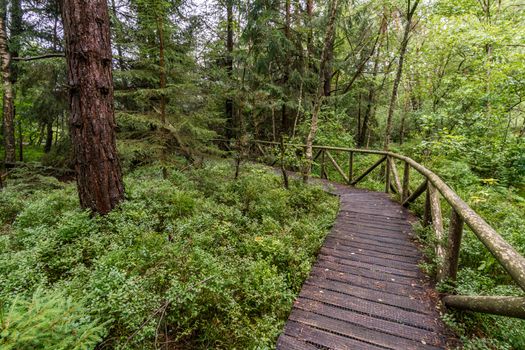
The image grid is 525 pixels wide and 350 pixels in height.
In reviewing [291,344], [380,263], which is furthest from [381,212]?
[291,344]

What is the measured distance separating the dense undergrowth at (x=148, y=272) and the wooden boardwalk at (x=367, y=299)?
8.6 inches

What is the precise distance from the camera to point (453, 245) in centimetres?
271

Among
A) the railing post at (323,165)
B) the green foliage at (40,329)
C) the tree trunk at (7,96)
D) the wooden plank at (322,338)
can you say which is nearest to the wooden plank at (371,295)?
the wooden plank at (322,338)

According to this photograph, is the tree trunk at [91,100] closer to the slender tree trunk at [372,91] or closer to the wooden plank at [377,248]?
the wooden plank at [377,248]

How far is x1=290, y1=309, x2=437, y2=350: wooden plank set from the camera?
7.77 ft

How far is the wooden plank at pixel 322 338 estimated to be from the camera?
237 cm

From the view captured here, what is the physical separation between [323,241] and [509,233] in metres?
2.45

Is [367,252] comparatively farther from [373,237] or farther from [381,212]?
[381,212]

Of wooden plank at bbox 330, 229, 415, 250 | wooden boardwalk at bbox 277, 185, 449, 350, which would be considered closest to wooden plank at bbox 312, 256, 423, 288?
wooden boardwalk at bbox 277, 185, 449, 350

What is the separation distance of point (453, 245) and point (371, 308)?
111cm

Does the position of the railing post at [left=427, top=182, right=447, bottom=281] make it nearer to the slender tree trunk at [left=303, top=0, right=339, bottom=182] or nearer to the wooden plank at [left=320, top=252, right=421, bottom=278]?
the wooden plank at [left=320, top=252, right=421, bottom=278]

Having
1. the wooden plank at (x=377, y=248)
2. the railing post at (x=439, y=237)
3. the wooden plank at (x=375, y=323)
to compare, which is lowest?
the wooden plank at (x=375, y=323)

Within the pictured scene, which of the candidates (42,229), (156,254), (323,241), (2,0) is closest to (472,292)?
(323,241)

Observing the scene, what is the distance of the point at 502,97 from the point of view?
23.1ft
